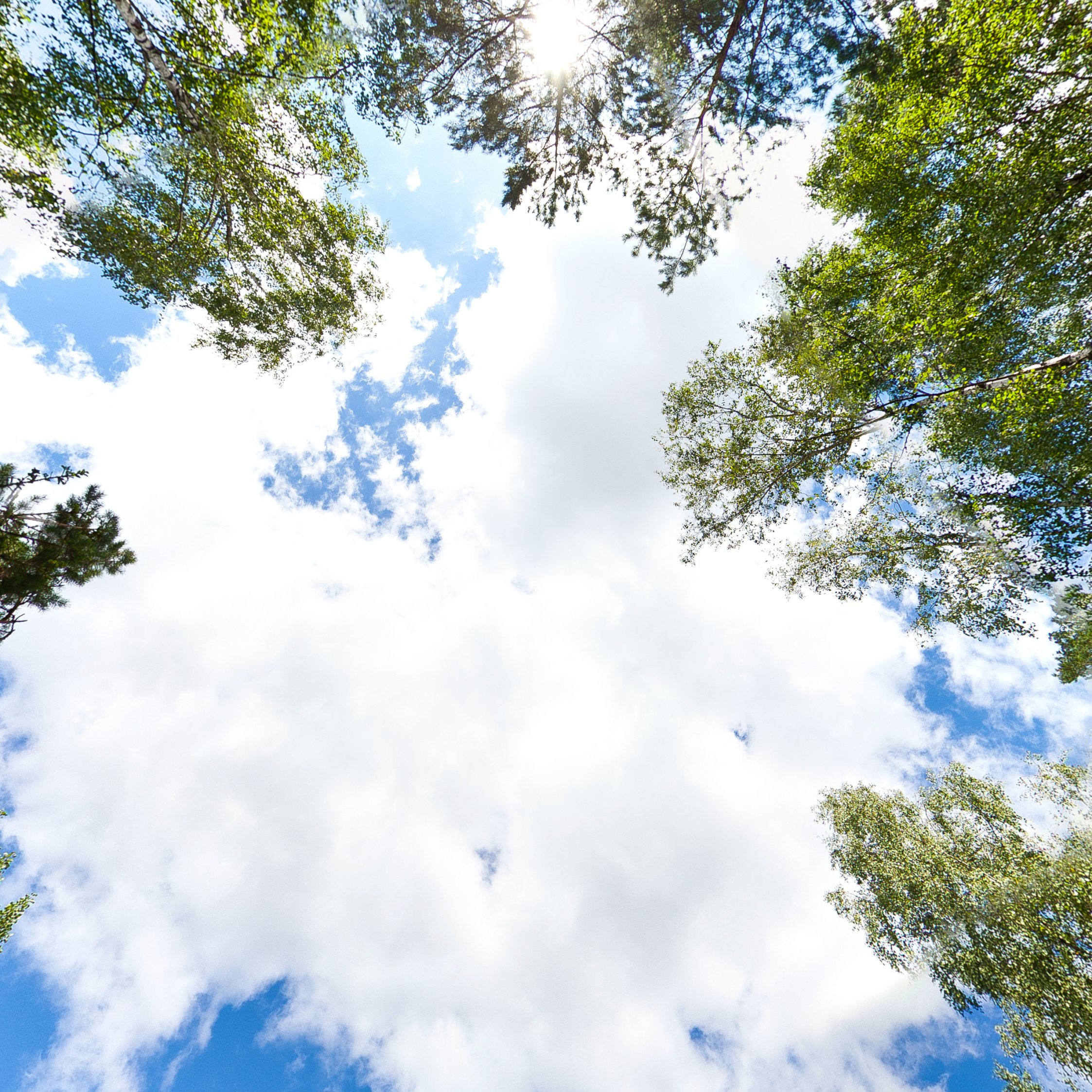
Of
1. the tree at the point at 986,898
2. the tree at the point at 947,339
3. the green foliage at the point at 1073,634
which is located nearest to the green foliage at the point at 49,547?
the tree at the point at 947,339

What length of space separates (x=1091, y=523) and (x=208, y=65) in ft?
63.7

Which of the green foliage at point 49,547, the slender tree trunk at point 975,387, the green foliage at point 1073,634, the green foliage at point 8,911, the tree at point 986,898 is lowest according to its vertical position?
the tree at point 986,898

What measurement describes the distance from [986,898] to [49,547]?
1080 inches

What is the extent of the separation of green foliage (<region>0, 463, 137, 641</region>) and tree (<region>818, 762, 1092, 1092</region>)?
85.5ft

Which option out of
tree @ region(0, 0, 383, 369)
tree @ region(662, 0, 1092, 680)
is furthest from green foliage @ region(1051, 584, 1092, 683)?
tree @ region(0, 0, 383, 369)

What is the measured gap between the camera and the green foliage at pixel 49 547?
7.46 meters

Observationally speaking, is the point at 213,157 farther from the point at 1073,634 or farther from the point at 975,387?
the point at 1073,634

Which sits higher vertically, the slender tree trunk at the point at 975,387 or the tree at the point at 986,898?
the slender tree trunk at the point at 975,387

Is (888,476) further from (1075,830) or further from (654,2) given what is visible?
(1075,830)

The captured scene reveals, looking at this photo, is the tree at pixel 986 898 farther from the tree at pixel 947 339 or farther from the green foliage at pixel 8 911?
the green foliage at pixel 8 911

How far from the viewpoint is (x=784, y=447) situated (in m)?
10.8

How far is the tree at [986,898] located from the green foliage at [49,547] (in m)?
26.1

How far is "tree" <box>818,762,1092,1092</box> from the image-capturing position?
36.8ft

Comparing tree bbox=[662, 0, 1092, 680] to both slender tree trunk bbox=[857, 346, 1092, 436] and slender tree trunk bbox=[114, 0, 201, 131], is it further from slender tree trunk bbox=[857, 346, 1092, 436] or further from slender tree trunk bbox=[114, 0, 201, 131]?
slender tree trunk bbox=[114, 0, 201, 131]
